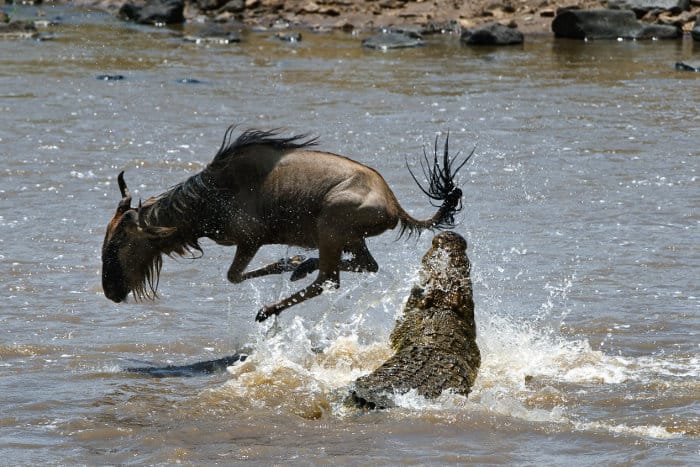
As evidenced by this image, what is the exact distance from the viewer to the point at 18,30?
→ 24.1 metres

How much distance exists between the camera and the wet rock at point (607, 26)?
2281 cm

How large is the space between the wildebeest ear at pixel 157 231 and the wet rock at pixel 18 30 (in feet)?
58.1

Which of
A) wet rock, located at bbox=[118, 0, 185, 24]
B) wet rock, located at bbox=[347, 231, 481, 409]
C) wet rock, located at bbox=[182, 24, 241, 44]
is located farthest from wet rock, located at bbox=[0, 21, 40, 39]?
wet rock, located at bbox=[347, 231, 481, 409]

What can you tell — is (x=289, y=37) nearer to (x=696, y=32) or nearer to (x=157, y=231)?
(x=696, y=32)

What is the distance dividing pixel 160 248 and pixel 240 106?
9.25m

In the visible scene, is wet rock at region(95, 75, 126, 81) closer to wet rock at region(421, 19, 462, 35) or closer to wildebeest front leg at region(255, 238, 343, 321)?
wet rock at region(421, 19, 462, 35)

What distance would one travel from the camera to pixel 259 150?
23.6ft

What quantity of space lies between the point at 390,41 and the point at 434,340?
54.0ft

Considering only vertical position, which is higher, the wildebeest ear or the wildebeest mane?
the wildebeest mane

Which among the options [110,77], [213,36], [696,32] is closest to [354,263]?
[110,77]

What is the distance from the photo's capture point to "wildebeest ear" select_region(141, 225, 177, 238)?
716cm

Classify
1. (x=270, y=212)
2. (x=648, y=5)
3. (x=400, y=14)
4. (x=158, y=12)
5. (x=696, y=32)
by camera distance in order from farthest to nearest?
(x=158, y=12) < (x=400, y=14) < (x=648, y=5) < (x=696, y=32) < (x=270, y=212)

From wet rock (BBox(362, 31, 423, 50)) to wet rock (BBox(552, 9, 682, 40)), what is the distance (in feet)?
10.0

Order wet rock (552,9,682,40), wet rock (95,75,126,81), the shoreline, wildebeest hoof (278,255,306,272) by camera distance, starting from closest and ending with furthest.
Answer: wildebeest hoof (278,255,306,272), wet rock (95,75,126,81), wet rock (552,9,682,40), the shoreline
